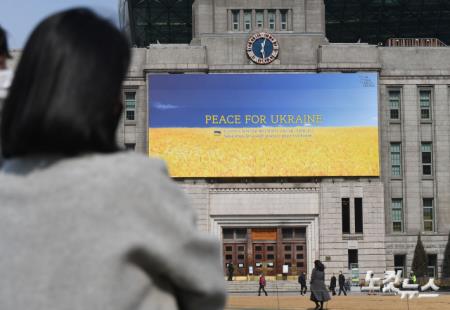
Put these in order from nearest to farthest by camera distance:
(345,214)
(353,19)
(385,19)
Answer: (345,214), (385,19), (353,19)

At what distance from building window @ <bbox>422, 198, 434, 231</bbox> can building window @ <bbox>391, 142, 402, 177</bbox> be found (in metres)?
2.82

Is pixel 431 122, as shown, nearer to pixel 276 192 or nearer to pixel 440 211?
pixel 440 211

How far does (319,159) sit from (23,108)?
6423 cm

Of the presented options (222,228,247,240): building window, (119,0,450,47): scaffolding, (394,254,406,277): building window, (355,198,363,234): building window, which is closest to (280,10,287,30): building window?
(355,198,363,234): building window

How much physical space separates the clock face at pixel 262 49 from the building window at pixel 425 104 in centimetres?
1129

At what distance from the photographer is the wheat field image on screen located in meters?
65.8

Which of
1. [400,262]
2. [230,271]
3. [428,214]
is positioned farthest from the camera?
[428,214]

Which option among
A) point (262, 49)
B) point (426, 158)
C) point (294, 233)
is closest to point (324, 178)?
point (294, 233)

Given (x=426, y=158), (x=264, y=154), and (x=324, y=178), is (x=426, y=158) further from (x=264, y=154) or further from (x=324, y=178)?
(x=264, y=154)

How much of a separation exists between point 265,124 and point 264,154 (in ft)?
7.06

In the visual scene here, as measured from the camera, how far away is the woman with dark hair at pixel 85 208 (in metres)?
2.26

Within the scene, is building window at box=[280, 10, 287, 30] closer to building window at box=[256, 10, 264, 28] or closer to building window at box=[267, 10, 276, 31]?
building window at box=[267, 10, 276, 31]

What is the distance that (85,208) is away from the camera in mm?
2279

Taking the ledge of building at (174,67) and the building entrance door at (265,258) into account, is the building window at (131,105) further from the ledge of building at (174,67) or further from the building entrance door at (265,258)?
the building entrance door at (265,258)
